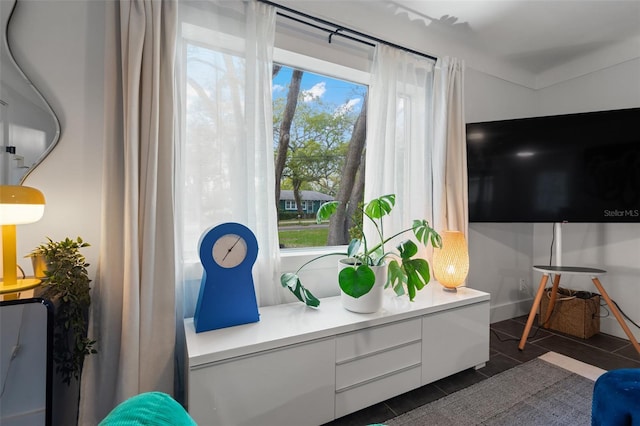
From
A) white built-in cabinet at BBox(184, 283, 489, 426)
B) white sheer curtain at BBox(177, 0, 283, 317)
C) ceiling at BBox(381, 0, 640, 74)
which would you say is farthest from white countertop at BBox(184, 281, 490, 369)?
ceiling at BBox(381, 0, 640, 74)

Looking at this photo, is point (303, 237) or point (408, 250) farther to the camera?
point (303, 237)

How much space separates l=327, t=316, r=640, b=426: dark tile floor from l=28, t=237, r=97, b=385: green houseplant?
124cm

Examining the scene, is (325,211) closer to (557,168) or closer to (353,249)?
(353,249)

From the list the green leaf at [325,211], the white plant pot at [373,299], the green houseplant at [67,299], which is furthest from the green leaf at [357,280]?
the green houseplant at [67,299]

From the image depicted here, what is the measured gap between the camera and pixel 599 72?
2.73 metres

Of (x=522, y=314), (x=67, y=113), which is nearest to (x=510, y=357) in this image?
(x=522, y=314)

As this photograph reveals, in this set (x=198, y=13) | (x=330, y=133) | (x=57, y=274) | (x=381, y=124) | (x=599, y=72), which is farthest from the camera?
(x=599, y=72)

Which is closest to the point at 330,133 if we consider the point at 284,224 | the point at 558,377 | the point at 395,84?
the point at 395,84

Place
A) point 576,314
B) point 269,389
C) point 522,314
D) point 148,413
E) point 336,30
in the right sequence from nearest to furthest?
point 148,413, point 269,389, point 336,30, point 576,314, point 522,314

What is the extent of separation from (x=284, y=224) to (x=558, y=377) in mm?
2074

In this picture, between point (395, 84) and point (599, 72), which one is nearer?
point (395, 84)

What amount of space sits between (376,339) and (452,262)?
85 centimetres

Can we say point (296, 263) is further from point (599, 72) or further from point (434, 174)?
point (599, 72)

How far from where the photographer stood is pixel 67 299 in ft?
3.85
